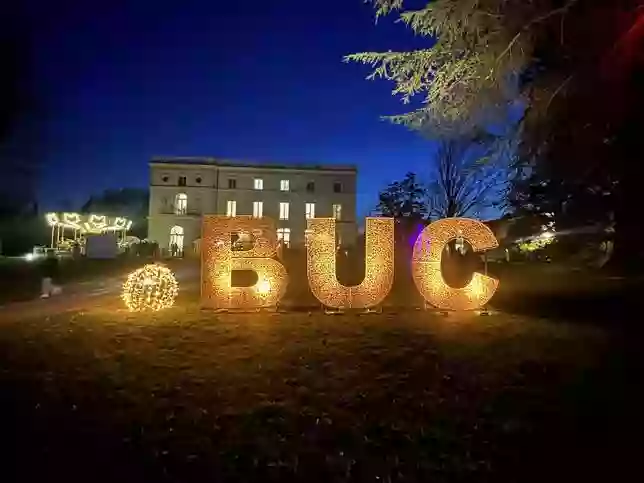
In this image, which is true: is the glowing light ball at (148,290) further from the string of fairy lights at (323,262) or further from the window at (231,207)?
the window at (231,207)

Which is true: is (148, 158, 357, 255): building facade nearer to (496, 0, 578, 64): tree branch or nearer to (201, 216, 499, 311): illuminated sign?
(201, 216, 499, 311): illuminated sign

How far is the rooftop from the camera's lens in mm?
55406

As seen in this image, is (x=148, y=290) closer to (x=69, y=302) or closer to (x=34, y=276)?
(x=69, y=302)

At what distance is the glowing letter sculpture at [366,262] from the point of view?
29.8ft

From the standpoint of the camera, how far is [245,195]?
57531mm

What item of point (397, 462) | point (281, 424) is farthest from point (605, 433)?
point (281, 424)

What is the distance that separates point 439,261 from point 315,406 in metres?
5.58

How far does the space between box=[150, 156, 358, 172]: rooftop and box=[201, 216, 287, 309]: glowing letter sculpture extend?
48552mm

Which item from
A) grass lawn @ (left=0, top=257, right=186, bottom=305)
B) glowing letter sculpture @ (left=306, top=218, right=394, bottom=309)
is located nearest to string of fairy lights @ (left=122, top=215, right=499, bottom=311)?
glowing letter sculpture @ (left=306, top=218, right=394, bottom=309)

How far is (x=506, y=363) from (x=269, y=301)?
465cm

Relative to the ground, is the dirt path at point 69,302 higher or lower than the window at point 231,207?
lower

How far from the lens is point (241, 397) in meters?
4.38

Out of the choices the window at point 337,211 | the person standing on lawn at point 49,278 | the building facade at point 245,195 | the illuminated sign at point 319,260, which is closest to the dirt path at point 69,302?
the person standing on lawn at point 49,278

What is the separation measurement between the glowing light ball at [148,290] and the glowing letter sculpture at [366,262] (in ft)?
9.48
